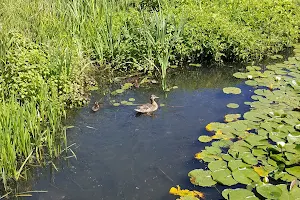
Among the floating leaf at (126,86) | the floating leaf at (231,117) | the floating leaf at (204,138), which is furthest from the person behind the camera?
the floating leaf at (126,86)

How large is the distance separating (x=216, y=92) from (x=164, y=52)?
1.18 meters

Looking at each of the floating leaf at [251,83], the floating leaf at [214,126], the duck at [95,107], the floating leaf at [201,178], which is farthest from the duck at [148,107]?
the floating leaf at [251,83]

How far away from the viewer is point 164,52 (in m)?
6.95

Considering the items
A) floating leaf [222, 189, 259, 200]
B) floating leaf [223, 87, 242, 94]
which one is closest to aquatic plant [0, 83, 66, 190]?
floating leaf [222, 189, 259, 200]

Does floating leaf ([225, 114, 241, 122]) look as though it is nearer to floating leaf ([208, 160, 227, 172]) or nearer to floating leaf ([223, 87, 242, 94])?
floating leaf ([223, 87, 242, 94])

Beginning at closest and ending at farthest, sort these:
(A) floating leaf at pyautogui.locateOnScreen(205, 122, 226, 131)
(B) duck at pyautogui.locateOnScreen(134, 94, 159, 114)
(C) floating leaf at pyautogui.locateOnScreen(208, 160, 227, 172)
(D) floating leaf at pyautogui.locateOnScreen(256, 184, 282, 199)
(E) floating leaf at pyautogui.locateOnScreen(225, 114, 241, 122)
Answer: (D) floating leaf at pyautogui.locateOnScreen(256, 184, 282, 199), (C) floating leaf at pyautogui.locateOnScreen(208, 160, 227, 172), (A) floating leaf at pyautogui.locateOnScreen(205, 122, 226, 131), (E) floating leaf at pyautogui.locateOnScreen(225, 114, 241, 122), (B) duck at pyautogui.locateOnScreen(134, 94, 159, 114)

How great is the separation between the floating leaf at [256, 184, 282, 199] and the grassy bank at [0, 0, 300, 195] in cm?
252

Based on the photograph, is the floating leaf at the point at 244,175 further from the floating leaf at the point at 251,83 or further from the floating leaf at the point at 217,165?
the floating leaf at the point at 251,83

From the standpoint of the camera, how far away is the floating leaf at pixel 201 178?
430 centimetres

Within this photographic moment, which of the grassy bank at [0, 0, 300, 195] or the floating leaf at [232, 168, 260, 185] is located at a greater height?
the grassy bank at [0, 0, 300, 195]

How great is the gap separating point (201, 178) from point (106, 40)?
143 inches

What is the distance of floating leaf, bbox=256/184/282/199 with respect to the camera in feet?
12.9

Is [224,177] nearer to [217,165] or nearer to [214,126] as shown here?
[217,165]

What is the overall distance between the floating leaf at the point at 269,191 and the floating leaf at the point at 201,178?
0.51 m
